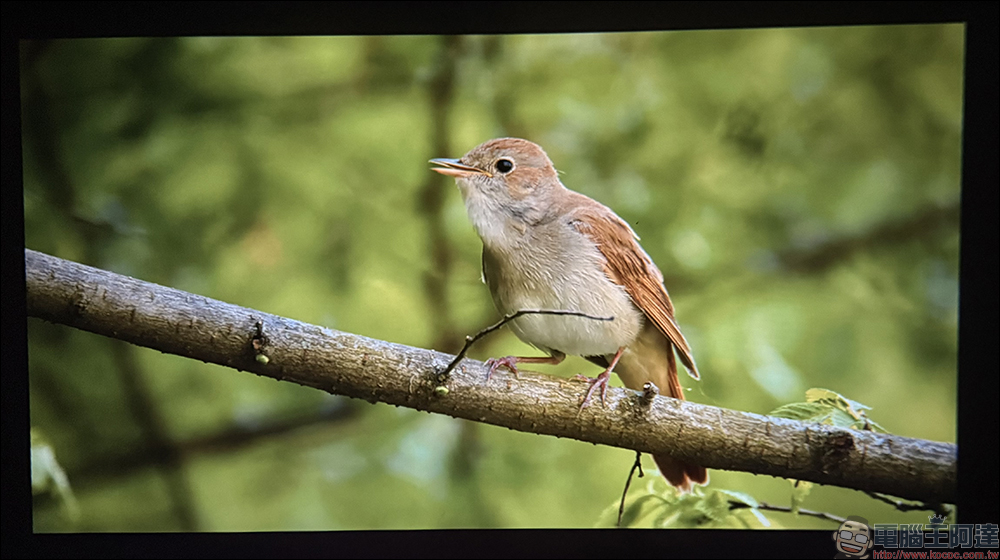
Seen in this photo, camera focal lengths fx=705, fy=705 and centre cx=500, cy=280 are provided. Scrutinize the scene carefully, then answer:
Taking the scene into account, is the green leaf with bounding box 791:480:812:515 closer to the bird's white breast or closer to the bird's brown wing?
the bird's brown wing

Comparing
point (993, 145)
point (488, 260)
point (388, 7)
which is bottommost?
point (488, 260)

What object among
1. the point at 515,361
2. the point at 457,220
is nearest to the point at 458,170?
the point at 457,220

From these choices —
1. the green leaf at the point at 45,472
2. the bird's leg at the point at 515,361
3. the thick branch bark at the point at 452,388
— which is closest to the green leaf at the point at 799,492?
the thick branch bark at the point at 452,388

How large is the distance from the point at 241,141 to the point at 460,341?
1.05 meters

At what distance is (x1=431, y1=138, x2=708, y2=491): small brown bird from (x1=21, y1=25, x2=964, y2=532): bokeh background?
0.23 m

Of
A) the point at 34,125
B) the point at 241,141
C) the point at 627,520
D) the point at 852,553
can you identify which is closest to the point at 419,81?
the point at 241,141

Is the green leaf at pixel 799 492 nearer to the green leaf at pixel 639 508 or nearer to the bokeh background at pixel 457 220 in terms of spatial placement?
the bokeh background at pixel 457 220

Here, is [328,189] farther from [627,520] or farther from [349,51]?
[627,520]

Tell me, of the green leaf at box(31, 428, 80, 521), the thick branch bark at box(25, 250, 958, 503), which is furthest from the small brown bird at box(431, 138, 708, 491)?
the green leaf at box(31, 428, 80, 521)

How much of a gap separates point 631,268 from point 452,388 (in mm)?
674

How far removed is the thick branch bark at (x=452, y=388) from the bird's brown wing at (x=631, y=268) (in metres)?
0.25

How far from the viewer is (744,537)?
98.0 inches

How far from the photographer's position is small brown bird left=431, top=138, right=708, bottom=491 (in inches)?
82.1

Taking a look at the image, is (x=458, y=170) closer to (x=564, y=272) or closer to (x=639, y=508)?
(x=564, y=272)
